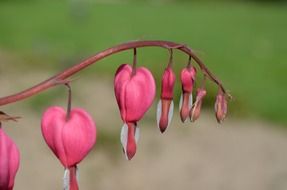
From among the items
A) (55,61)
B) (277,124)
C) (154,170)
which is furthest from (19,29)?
(154,170)

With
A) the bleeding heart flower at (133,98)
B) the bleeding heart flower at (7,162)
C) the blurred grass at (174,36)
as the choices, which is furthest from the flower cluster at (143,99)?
the blurred grass at (174,36)

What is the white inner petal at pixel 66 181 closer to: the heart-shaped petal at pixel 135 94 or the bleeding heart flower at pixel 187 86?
the heart-shaped petal at pixel 135 94

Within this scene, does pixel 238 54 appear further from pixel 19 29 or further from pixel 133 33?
pixel 19 29

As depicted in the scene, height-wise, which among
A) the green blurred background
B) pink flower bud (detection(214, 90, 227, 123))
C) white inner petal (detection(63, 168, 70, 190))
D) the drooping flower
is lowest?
white inner petal (detection(63, 168, 70, 190))

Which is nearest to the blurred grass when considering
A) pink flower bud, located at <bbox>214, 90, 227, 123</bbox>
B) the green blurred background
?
the green blurred background

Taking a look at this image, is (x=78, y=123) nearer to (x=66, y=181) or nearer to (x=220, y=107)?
(x=66, y=181)

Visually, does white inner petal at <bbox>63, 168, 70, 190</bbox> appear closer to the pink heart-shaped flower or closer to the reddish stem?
the pink heart-shaped flower
